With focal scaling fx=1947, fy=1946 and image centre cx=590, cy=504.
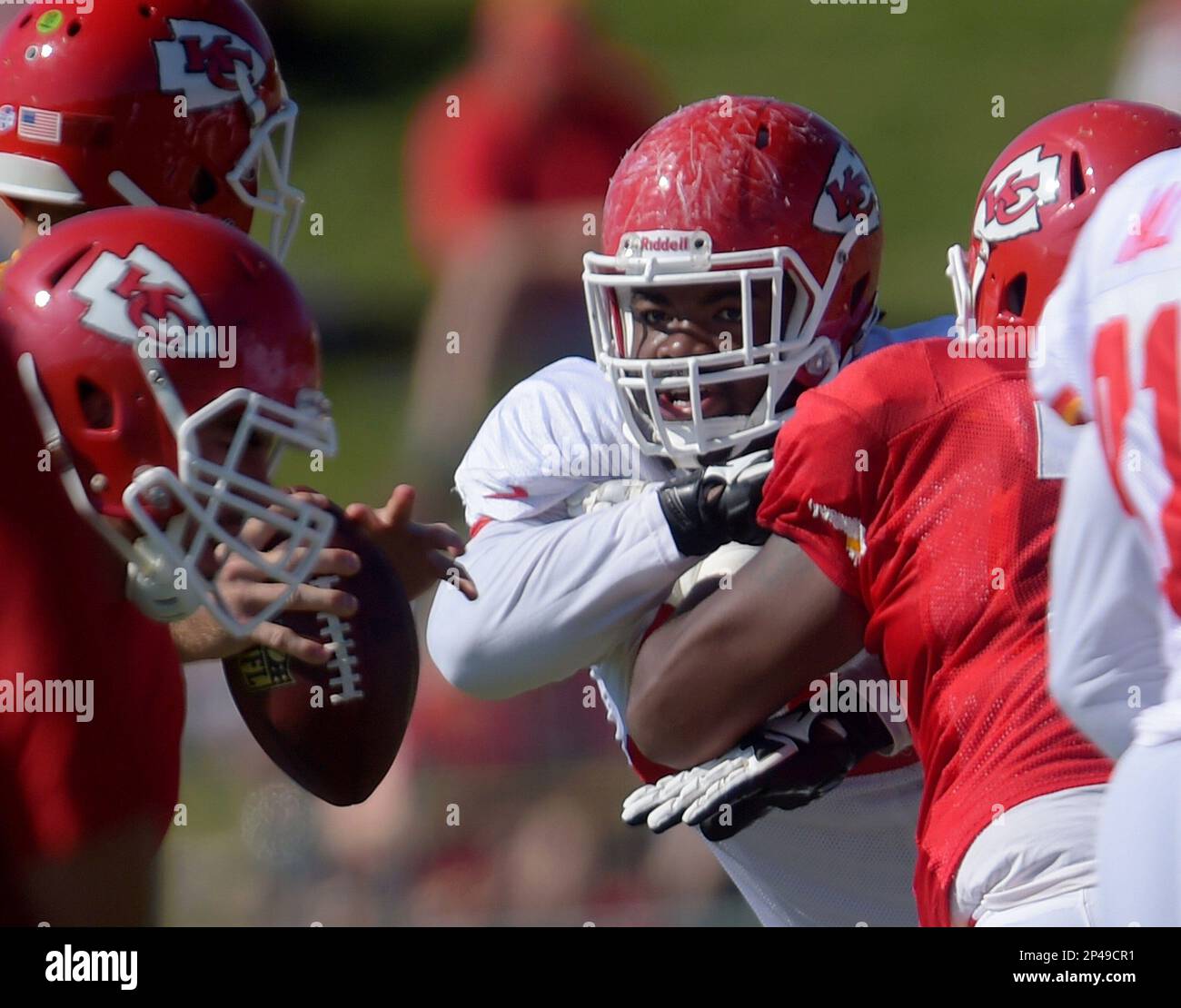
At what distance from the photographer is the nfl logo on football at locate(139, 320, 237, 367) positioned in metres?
2.50

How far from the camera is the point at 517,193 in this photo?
580cm

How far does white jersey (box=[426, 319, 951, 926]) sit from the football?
0.57ft

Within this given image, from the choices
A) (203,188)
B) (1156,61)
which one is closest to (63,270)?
(203,188)

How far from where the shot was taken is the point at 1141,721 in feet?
6.75

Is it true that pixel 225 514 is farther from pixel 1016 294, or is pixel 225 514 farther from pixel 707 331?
pixel 1016 294

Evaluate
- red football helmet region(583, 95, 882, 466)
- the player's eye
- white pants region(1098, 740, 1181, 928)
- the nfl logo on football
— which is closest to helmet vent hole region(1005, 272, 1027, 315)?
red football helmet region(583, 95, 882, 466)

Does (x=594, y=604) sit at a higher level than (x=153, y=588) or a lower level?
lower

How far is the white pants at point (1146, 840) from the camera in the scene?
1998 millimetres

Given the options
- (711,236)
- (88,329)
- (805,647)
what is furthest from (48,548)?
(711,236)

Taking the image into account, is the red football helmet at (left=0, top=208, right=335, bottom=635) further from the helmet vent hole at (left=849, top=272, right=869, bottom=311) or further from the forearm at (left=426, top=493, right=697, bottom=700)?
the helmet vent hole at (left=849, top=272, right=869, bottom=311)

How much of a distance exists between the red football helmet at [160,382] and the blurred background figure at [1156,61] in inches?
159

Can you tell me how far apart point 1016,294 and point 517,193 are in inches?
122
